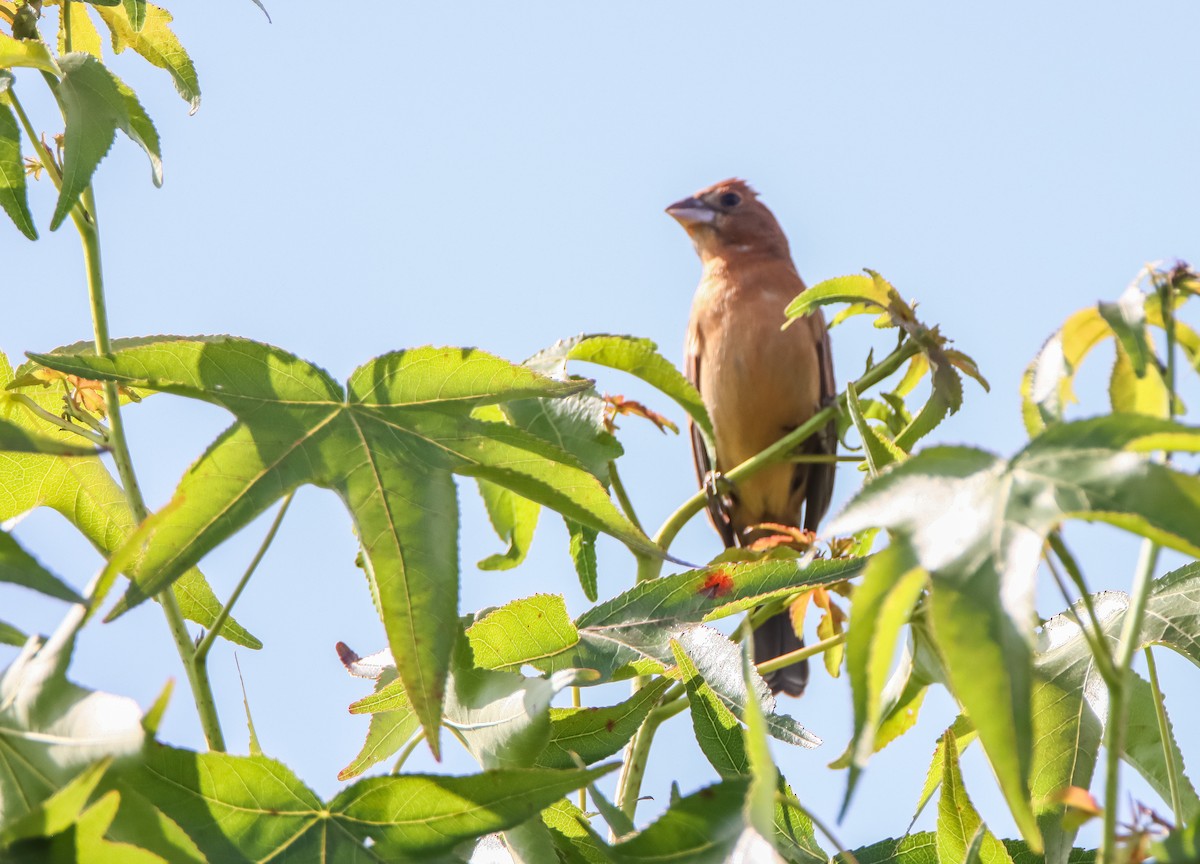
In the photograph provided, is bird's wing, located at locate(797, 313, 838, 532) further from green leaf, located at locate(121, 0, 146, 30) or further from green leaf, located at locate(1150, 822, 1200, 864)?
green leaf, located at locate(1150, 822, 1200, 864)

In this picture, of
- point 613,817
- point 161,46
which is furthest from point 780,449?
point 161,46

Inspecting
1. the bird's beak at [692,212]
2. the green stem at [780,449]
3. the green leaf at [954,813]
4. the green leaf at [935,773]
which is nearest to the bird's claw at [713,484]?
the green stem at [780,449]

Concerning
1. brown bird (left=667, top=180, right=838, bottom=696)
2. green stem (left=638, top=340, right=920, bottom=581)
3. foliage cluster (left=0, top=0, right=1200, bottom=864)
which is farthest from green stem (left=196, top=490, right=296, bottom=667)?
brown bird (left=667, top=180, right=838, bottom=696)

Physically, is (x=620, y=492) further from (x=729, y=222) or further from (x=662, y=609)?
(x=729, y=222)

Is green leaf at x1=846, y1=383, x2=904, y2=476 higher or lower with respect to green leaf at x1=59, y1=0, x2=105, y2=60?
lower

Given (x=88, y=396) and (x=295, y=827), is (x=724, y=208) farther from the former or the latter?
(x=295, y=827)

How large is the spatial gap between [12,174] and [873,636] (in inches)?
64.0

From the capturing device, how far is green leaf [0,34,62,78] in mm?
1973

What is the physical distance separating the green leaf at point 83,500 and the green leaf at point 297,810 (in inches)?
25.8

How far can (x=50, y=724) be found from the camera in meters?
1.37

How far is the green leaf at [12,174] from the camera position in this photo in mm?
2141

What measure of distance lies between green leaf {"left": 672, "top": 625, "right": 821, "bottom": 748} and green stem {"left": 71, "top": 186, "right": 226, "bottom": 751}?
65cm

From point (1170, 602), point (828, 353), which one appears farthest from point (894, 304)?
point (828, 353)

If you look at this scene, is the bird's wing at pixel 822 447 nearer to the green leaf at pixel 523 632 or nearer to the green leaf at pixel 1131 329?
the green leaf at pixel 523 632
